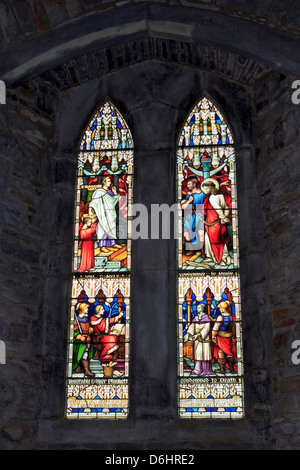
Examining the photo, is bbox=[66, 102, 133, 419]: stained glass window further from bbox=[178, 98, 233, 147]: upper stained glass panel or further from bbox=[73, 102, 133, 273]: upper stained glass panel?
bbox=[178, 98, 233, 147]: upper stained glass panel

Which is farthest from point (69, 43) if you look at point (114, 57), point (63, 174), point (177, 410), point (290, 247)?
point (177, 410)

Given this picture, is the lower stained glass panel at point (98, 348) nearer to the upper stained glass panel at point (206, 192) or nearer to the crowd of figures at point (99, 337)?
the crowd of figures at point (99, 337)

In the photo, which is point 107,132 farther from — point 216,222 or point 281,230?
point 281,230

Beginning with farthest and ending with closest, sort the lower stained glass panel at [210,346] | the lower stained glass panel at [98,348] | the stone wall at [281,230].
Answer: the lower stained glass panel at [98,348]
the lower stained glass panel at [210,346]
the stone wall at [281,230]

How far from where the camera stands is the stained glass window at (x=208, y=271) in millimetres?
5129

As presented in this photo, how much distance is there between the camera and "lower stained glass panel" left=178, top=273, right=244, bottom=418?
5.08 meters

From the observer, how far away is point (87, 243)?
5.76m

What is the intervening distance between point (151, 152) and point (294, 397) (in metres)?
2.47

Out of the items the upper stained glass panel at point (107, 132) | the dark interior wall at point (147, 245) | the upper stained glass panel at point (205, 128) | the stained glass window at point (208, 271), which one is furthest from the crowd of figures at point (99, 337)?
the upper stained glass panel at point (205, 128)

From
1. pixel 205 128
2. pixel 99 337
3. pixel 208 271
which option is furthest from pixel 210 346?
pixel 205 128

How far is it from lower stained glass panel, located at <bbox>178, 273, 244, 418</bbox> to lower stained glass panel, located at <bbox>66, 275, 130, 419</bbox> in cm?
46

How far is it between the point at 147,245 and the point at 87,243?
55 centimetres

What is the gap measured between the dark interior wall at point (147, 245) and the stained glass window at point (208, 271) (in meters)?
0.09

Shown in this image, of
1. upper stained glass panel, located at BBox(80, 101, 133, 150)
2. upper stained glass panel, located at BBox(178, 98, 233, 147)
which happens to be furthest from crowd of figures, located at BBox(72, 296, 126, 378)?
upper stained glass panel, located at BBox(178, 98, 233, 147)
